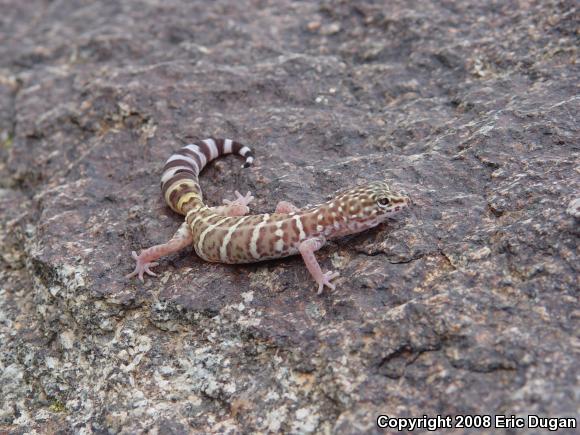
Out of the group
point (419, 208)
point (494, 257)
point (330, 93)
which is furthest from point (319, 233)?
A: point (330, 93)

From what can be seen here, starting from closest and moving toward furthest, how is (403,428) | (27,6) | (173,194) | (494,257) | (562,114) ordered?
(403,428), (494,257), (562,114), (173,194), (27,6)

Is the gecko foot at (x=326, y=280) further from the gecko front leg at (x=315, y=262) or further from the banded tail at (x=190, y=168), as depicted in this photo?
the banded tail at (x=190, y=168)

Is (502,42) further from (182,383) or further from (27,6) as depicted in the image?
(27,6)

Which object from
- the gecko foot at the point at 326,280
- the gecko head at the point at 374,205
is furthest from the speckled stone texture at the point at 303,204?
the gecko head at the point at 374,205

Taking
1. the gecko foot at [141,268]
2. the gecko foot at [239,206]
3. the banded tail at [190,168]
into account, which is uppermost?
the banded tail at [190,168]

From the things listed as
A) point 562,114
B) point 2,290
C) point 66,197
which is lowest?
point 2,290

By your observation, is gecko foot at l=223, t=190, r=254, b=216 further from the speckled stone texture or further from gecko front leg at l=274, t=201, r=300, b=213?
gecko front leg at l=274, t=201, r=300, b=213

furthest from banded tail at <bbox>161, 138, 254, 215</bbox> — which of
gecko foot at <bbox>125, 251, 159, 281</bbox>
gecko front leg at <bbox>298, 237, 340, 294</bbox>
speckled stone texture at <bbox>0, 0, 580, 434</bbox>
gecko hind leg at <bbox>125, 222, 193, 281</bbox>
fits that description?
gecko front leg at <bbox>298, 237, 340, 294</bbox>

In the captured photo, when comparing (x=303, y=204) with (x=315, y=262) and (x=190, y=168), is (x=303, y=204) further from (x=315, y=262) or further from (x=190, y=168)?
(x=190, y=168)
